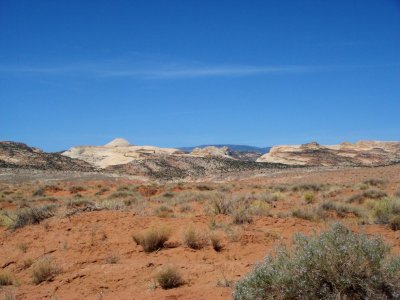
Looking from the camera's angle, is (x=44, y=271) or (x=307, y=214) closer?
(x=44, y=271)

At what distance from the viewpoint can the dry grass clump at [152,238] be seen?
10.3 metres

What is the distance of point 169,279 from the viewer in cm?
766

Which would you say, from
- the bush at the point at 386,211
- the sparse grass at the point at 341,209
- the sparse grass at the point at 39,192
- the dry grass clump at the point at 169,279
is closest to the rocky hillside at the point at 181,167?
the sparse grass at the point at 39,192

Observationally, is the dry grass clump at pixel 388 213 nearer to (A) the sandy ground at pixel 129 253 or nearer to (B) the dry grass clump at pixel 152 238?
(A) the sandy ground at pixel 129 253

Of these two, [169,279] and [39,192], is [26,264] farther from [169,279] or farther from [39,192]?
[39,192]

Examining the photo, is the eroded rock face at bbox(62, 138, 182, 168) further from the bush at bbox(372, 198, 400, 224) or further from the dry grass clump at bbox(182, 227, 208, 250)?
the dry grass clump at bbox(182, 227, 208, 250)

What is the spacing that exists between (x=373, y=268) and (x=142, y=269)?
481cm

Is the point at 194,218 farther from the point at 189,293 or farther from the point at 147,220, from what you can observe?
the point at 189,293

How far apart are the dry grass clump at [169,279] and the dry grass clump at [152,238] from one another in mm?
2595

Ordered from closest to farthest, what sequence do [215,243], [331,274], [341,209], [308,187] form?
1. [331,274]
2. [215,243]
3. [341,209]
4. [308,187]

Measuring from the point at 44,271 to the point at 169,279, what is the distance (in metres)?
3.15

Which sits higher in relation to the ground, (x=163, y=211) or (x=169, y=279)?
(x=163, y=211)

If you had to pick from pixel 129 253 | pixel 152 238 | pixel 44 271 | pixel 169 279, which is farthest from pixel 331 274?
pixel 44 271

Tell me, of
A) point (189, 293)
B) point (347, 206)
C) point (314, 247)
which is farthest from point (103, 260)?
point (347, 206)
